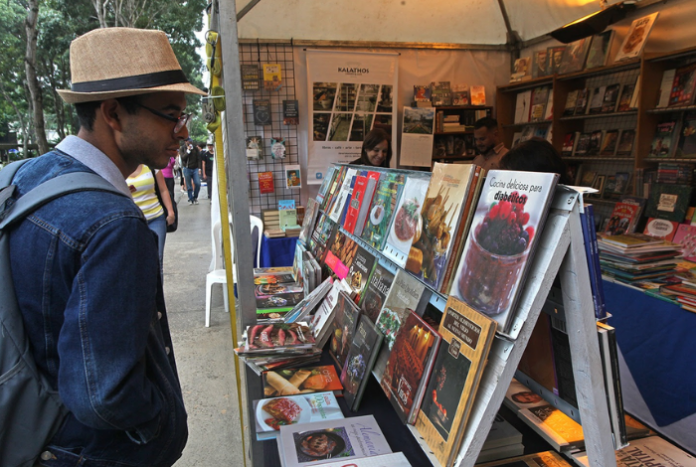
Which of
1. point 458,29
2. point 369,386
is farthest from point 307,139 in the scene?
point 369,386

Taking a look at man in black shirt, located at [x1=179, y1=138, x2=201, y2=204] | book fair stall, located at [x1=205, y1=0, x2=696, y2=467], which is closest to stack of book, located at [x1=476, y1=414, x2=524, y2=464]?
book fair stall, located at [x1=205, y1=0, x2=696, y2=467]

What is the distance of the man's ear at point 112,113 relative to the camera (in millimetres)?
920

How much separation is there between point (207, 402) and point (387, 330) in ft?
6.67

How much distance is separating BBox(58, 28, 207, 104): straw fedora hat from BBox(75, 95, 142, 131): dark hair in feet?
0.06

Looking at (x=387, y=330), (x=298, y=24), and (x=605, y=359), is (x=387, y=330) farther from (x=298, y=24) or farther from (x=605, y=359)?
(x=298, y=24)

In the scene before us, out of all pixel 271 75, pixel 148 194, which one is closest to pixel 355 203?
pixel 148 194

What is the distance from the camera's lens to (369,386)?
1394 mm

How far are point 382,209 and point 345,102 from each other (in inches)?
130

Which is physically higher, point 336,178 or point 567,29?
point 567,29

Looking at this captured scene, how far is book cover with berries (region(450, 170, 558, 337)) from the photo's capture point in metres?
0.78

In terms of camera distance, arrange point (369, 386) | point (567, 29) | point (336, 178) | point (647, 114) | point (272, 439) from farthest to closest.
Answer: point (567, 29), point (647, 114), point (336, 178), point (369, 386), point (272, 439)

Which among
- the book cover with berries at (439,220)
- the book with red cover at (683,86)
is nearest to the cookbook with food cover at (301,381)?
the book cover with berries at (439,220)

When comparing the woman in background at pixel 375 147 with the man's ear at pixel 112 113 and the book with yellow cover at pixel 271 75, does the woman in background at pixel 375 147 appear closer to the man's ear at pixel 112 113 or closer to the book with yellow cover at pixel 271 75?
the book with yellow cover at pixel 271 75

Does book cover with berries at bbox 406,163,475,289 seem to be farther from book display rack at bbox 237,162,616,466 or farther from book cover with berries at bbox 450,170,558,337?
book display rack at bbox 237,162,616,466
